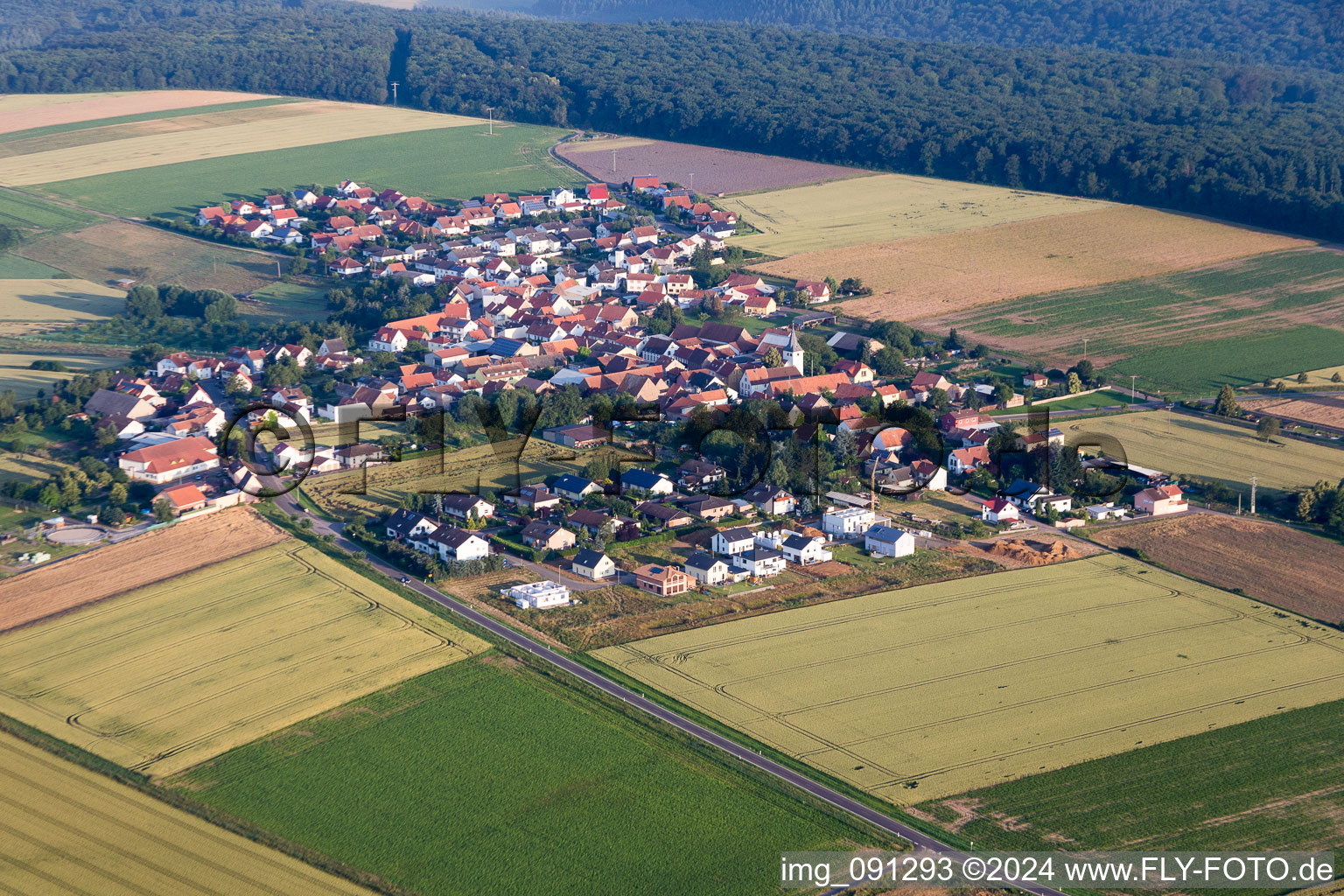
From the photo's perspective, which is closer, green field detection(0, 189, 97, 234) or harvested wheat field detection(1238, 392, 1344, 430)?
harvested wheat field detection(1238, 392, 1344, 430)

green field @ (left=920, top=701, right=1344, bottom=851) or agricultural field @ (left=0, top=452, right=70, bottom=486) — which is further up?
Result: agricultural field @ (left=0, top=452, right=70, bottom=486)

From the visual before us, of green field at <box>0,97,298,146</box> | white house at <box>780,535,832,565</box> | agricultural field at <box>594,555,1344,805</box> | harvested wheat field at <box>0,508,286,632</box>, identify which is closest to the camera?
agricultural field at <box>594,555,1344,805</box>

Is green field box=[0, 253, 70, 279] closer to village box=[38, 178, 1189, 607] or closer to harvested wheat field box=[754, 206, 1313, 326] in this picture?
village box=[38, 178, 1189, 607]

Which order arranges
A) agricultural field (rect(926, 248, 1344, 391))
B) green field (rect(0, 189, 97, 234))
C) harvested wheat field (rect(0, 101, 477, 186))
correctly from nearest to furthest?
agricultural field (rect(926, 248, 1344, 391)) < green field (rect(0, 189, 97, 234)) < harvested wheat field (rect(0, 101, 477, 186))

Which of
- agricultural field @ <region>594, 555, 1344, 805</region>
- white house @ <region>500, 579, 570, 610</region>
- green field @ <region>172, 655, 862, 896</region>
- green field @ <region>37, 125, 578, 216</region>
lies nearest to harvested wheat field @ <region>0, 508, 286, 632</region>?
white house @ <region>500, 579, 570, 610</region>

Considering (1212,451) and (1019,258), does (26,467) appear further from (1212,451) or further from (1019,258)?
(1019,258)

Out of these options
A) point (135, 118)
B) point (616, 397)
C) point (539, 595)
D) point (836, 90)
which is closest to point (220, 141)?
point (135, 118)

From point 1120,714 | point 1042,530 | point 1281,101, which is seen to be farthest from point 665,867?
point 1281,101

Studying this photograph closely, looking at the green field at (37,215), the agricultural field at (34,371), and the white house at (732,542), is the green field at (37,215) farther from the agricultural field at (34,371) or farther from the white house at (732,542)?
the white house at (732,542)

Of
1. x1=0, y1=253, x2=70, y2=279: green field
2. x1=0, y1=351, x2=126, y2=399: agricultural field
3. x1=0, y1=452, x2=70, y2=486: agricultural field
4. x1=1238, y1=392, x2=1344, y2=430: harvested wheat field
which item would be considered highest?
x1=0, y1=253, x2=70, y2=279: green field
